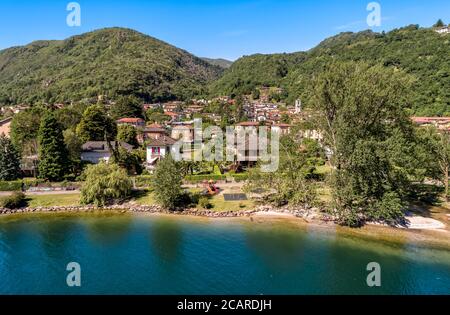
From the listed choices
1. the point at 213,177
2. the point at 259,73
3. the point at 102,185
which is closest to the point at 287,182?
the point at 213,177

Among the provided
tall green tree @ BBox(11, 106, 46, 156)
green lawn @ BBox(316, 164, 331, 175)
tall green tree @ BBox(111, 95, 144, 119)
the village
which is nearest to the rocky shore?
the village

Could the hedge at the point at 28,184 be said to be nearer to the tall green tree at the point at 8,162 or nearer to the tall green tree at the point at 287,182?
the tall green tree at the point at 8,162

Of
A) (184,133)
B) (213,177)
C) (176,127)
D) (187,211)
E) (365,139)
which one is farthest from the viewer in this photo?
(176,127)

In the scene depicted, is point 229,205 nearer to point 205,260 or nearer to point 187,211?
point 187,211

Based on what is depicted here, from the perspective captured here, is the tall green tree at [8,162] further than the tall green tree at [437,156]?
Yes

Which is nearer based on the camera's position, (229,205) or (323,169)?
(229,205)

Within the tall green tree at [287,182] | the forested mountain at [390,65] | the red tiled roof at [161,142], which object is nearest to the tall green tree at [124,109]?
the red tiled roof at [161,142]
